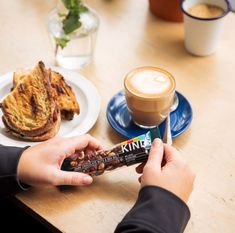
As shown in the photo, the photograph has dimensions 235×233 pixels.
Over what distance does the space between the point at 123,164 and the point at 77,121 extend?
19 cm

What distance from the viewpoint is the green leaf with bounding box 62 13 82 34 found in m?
0.93

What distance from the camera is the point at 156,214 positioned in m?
0.62

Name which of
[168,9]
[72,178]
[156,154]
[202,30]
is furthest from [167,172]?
[168,9]

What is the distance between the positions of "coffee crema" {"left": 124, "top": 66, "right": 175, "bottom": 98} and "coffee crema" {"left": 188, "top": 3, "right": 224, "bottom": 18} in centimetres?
23

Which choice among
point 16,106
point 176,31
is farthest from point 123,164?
point 176,31

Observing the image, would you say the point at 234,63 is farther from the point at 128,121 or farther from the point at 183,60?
the point at 128,121

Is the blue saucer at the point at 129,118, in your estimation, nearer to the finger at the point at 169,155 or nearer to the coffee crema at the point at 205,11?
the finger at the point at 169,155

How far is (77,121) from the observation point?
847mm

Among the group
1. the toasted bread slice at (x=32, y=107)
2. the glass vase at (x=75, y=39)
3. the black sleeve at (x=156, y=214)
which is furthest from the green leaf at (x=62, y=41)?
the black sleeve at (x=156, y=214)

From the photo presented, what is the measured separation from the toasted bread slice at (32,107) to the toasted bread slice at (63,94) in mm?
24

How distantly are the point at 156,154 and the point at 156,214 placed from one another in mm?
105

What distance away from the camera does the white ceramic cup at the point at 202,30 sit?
95 centimetres

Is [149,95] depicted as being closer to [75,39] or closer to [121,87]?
[121,87]

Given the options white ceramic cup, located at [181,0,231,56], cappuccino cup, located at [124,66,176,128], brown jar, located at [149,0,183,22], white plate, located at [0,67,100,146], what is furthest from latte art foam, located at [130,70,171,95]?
brown jar, located at [149,0,183,22]
